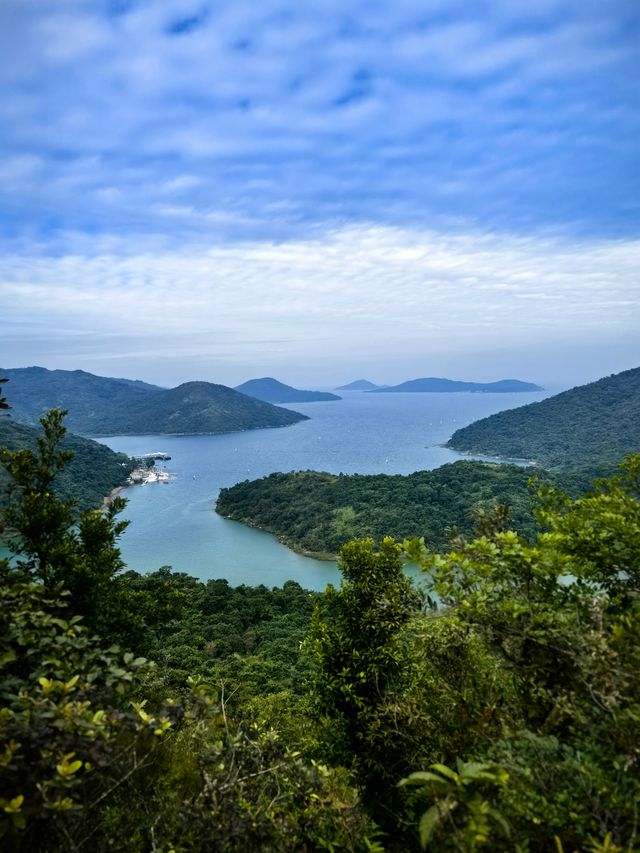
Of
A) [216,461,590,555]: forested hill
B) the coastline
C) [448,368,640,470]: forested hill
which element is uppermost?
[448,368,640,470]: forested hill

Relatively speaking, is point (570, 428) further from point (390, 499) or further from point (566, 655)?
point (566, 655)

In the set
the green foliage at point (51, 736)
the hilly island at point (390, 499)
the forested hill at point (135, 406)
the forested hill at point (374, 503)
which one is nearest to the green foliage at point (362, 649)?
the green foliage at point (51, 736)

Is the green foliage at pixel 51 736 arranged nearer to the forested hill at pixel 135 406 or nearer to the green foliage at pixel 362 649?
the green foliage at pixel 362 649

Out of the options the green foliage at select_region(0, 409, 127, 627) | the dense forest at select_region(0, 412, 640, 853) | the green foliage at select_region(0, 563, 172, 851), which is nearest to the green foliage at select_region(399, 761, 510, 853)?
the dense forest at select_region(0, 412, 640, 853)

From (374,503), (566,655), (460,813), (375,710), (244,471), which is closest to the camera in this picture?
(460,813)

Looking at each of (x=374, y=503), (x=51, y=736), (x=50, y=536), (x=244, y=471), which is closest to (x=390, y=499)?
(x=374, y=503)

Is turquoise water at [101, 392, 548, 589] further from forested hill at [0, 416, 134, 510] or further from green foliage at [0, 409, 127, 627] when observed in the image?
green foliage at [0, 409, 127, 627]
